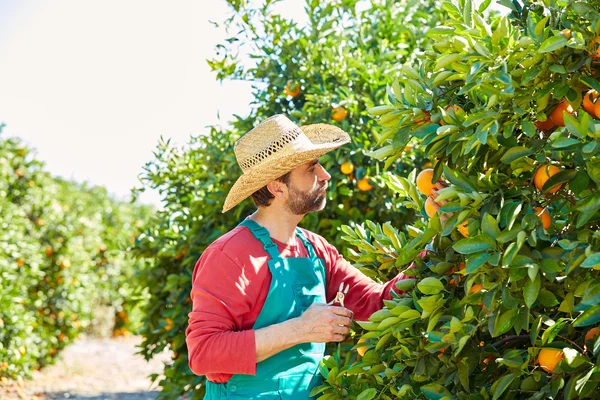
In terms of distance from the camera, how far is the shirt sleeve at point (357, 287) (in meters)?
2.47

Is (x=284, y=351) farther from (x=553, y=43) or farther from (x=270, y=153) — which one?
(x=553, y=43)

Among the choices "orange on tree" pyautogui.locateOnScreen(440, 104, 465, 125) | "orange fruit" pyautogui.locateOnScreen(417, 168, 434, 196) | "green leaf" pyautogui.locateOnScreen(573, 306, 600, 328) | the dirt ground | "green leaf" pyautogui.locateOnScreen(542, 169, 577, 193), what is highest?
"orange on tree" pyautogui.locateOnScreen(440, 104, 465, 125)

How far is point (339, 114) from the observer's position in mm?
3766

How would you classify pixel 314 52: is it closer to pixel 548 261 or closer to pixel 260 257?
pixel 260 257

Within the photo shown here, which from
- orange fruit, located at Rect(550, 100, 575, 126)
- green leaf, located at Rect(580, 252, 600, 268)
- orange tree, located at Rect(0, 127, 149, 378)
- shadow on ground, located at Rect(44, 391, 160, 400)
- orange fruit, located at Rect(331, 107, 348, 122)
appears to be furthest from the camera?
shadow on ground, located at Rect(44, 391, 160, 400)

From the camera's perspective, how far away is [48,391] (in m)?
7.27

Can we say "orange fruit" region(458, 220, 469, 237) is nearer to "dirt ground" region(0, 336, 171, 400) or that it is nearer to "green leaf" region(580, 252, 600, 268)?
"green leaf" region(580, 252, 600, 268)

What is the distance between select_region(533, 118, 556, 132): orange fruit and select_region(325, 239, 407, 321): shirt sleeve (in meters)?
0.71

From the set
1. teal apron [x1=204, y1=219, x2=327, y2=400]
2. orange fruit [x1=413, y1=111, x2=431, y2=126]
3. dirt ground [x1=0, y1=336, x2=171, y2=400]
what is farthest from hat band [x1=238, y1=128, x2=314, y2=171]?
dirt ground [x1=0, y1=336, x2=171, y2=400]

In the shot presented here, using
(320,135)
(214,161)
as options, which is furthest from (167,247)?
(320,135)

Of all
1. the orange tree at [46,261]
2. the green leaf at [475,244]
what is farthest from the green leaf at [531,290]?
the orange tree at [46,261]

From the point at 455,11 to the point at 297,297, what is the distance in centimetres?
105

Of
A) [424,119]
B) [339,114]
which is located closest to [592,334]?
[424,119]

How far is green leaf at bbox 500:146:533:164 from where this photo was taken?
5.56 ft
